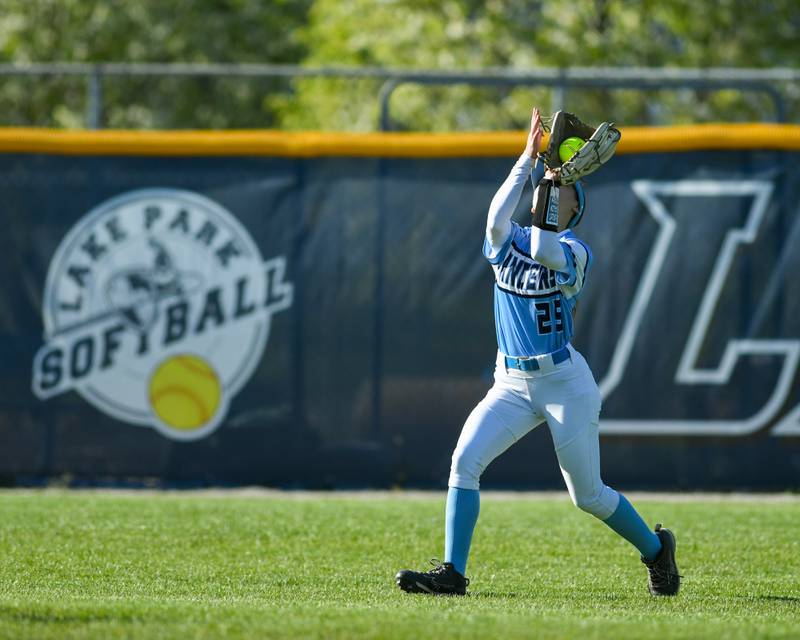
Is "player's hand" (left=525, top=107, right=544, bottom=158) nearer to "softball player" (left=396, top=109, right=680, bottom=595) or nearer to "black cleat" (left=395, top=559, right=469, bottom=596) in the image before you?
"softball player" (left=396, top=109, right=680, bottom=595)

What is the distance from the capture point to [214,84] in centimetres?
2802

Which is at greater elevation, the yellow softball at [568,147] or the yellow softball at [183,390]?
the yellow softball at [568,147]

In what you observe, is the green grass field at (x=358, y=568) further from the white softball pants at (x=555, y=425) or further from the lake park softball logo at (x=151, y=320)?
the lake park softball logo at (x=151, y=320)

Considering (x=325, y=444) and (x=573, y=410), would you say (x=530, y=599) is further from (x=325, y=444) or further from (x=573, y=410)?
(x=325, y=444)

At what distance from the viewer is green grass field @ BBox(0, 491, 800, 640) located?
14.7 ft

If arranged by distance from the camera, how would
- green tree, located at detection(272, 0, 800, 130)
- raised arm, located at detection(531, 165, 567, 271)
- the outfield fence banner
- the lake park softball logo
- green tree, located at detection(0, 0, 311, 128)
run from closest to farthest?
raised arm, located at detection(531, 165, 567, 271)
the outfield fence banner
the lake park softball logo
green tree, located at detection(272, 0, 800, 130)
green tree, located at detection(0, 0, 311, 128)

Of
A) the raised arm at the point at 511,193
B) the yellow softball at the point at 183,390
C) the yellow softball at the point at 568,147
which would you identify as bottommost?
the yellow softball at the point at 183,390

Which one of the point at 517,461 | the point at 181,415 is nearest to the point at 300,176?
the point at 181,415

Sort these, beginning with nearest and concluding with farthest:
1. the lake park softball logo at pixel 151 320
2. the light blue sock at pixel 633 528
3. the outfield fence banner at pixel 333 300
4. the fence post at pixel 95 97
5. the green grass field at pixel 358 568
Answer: the green grass field at pixel 358 568 → the light blue sock at pixel 633 528 → the outfield fence banner at pixel 333 300 → the lake park softball logo at pixel 151 320 → the fence post at pixel 95 97

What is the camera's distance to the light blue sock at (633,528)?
5656mm

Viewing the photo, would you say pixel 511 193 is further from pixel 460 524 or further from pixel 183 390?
pixel 183 390

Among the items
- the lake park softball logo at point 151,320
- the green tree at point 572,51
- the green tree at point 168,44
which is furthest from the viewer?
the green tree at point 168,44

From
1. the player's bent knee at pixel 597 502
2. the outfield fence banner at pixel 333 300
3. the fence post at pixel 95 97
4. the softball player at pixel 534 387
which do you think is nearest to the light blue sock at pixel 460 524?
the softball player at pixel 534 387

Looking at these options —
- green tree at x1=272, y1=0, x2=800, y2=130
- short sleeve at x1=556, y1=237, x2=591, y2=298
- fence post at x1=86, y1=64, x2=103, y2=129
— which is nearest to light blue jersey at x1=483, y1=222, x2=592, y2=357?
short sleeve at x1=556, y1=237, x2=591, y2=298
